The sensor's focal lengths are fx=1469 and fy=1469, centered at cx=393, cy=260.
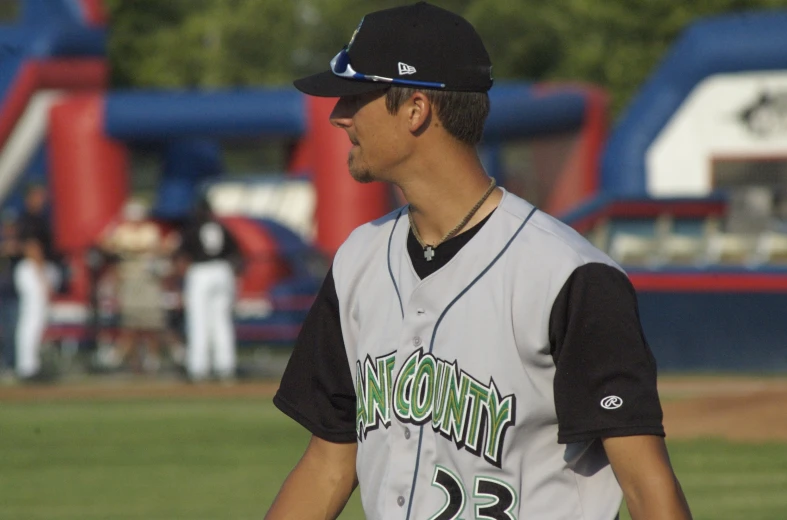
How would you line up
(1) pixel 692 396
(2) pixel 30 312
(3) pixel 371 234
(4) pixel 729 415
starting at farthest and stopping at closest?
(2) pixel 30 312 < (1) pixel 692 396 < (4) pixel 729 415 < (3) pixel 371 234

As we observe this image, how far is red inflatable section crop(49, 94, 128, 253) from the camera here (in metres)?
20.7

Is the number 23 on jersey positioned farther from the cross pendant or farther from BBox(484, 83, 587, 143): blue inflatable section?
BBox(484, 83, 587, 143): blue inflatable section

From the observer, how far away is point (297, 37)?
60.2 metres

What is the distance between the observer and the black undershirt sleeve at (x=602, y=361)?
259cm

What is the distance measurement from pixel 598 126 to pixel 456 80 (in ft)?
69.1

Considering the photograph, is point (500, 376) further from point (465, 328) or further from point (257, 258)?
point (257, 258)

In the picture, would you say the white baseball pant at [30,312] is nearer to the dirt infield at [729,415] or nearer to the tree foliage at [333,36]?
the dirt infield at [729,415]

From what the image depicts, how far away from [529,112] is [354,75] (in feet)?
62.3

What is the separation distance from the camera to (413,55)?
110 inches

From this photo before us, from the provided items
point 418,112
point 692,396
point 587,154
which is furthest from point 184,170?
point 418,112

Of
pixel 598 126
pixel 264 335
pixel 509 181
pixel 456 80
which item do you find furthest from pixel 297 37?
pixel 456 80

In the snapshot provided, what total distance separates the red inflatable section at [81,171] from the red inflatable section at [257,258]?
1788 millimetres

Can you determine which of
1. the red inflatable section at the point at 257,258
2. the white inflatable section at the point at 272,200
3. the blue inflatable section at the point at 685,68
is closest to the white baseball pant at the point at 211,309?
the red inflatable section at the point at 257,258

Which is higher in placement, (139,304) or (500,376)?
(500,376)
